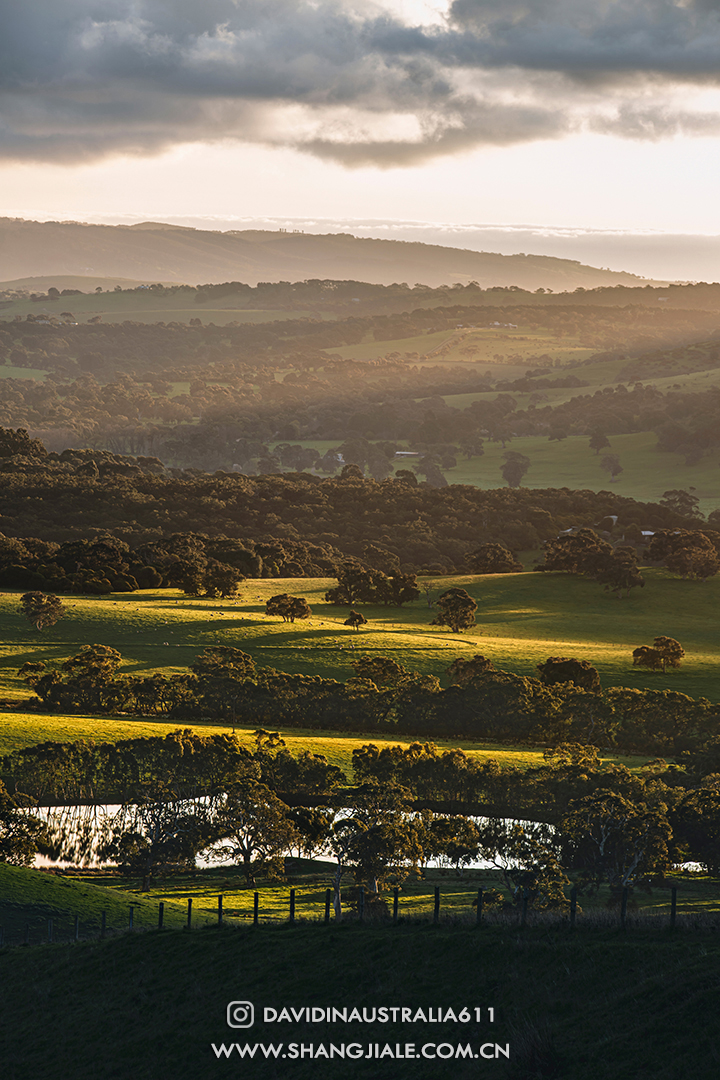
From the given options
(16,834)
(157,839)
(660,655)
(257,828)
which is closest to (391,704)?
(257,828)

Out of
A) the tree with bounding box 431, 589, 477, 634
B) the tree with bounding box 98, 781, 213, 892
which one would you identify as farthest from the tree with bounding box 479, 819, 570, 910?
the tree with bounding box 431, 589, 477, 634

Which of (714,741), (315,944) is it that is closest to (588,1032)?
(315,944)

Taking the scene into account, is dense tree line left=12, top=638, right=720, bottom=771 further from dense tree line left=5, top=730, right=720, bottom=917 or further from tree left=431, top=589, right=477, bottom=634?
tree left=431, top=589, right=477, bottom=634

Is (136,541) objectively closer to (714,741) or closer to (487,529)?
(487,529)

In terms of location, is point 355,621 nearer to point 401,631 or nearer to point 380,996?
point 401,631

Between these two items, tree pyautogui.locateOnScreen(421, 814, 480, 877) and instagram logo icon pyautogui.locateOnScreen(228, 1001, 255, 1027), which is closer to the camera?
instagram logo icon pyautogui.locateOnScreen(228, 1001, 255, 1027)

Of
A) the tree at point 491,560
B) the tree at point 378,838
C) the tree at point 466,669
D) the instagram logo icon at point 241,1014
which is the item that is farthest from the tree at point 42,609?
the instagram logo icon at point 241,1014
